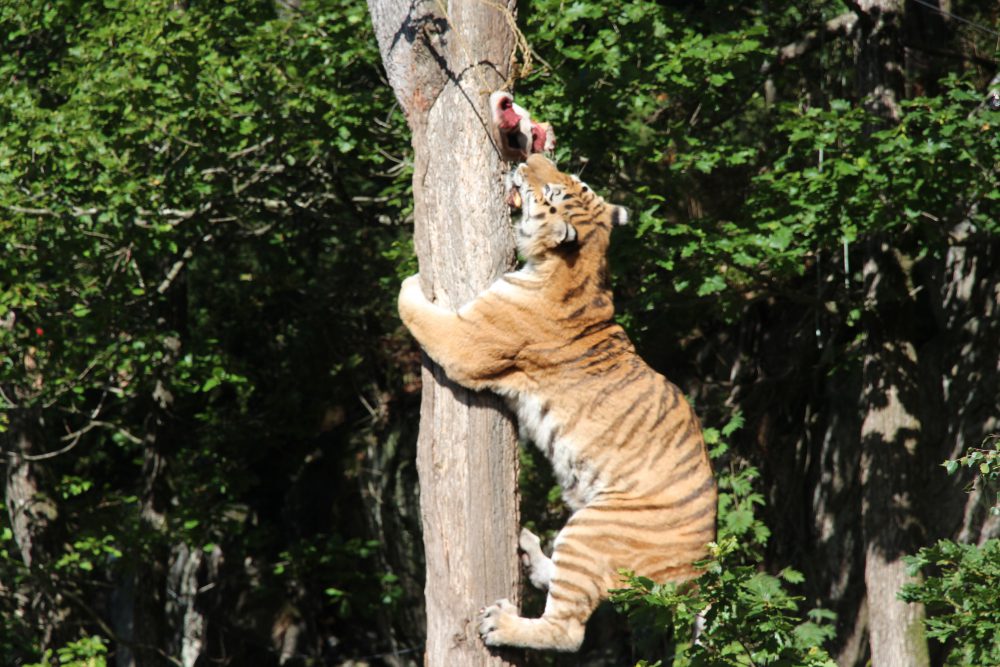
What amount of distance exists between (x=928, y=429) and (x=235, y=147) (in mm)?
5224

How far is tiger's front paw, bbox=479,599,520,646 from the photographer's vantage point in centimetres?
388

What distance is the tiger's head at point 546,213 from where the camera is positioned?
4.55 m

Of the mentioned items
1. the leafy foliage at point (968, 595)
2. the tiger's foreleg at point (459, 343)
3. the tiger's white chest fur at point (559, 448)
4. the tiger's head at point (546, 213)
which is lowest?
the leafy foliage at point (968, 595)

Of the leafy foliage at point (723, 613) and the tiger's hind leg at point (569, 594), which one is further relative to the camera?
the tiger's hind leg at point (569, 594)

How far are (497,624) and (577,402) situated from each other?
988mm

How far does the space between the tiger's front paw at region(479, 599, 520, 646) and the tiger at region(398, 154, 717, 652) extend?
150 mm

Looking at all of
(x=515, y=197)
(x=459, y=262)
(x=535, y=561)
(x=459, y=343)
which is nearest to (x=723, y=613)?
(x=535, y=561)

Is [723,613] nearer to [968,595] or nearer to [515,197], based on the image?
[968,595]

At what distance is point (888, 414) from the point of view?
759cm

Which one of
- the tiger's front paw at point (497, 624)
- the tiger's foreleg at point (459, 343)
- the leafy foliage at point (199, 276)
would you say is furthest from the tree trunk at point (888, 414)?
the tiger's front paw at point (497, 624)

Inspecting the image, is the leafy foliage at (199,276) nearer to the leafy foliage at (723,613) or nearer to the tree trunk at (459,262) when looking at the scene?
the tree trunk at (459,262)

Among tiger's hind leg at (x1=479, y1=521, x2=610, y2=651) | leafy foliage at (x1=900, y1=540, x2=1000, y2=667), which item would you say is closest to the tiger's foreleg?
tiger's hind leg at (x1=479, y1=521, x2=610, y2=651)

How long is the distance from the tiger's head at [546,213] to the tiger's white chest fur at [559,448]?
25.5 inches

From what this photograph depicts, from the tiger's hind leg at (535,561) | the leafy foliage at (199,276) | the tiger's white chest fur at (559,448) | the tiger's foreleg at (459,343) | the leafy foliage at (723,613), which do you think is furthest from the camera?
the leafy foliage at (199,276)
